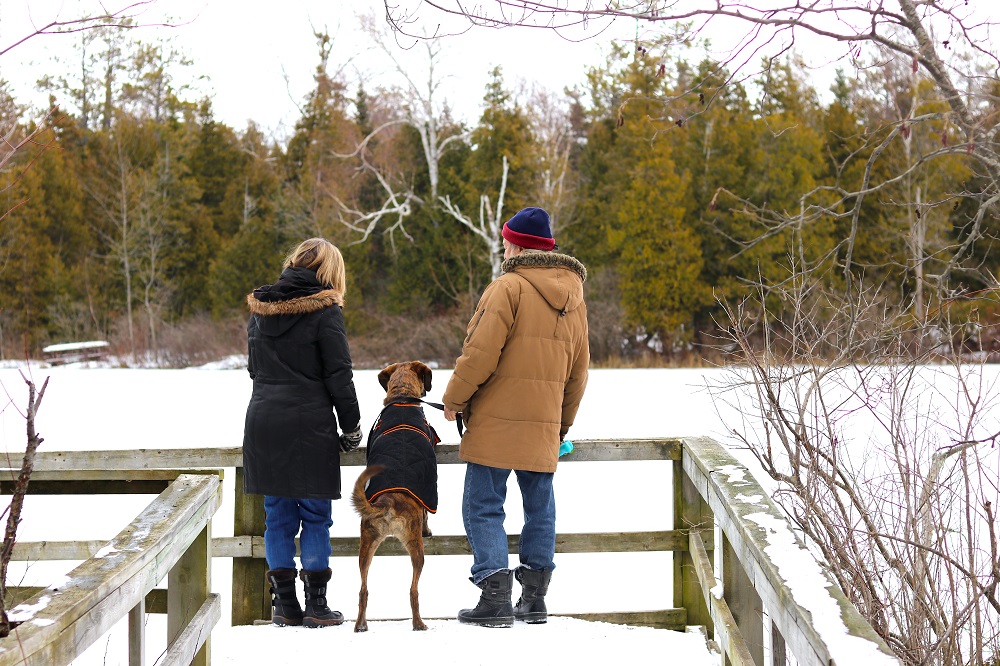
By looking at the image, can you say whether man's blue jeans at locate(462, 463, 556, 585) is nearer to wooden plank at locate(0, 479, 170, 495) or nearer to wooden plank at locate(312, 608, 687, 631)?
wooden plank at locate(312, 608, 687, 631)

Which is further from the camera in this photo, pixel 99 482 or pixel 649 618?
pixel 649 618

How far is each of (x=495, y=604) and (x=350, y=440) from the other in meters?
0.92

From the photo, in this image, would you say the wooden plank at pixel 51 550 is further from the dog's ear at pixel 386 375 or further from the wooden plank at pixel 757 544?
the wooden plank at pixel 757 544

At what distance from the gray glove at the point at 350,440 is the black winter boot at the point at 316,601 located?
521 mm

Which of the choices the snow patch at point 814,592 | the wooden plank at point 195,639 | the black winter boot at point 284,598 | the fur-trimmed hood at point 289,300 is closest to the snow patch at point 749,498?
the snow patch at point 814,592

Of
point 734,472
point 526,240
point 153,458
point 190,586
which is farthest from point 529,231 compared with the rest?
point 190,586

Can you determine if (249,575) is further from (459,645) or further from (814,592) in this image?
(814,592)

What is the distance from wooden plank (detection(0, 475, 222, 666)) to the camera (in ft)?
5.36

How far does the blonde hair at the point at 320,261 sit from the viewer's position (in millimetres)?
4176

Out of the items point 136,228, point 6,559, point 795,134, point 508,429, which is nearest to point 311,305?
point 508,429

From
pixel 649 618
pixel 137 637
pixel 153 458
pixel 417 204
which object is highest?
pixel 417 204

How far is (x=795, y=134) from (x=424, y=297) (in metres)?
10.8

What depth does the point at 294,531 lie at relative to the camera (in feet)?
13.8

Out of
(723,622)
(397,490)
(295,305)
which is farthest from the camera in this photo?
(295,305)
